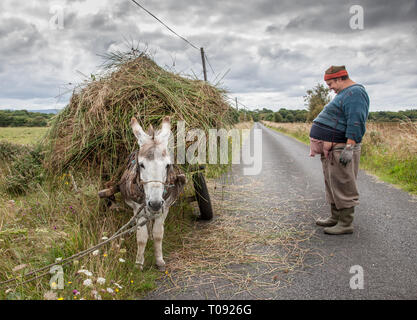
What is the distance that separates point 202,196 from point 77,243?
6.46ft

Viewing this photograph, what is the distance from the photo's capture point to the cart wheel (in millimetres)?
4320

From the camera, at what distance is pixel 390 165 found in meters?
8.37

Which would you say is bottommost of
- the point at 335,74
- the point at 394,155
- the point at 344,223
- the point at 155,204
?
the point at 344,223

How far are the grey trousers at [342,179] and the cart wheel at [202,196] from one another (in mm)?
1910

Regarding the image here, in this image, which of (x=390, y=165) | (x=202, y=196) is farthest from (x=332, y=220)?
(x=390, y=165)

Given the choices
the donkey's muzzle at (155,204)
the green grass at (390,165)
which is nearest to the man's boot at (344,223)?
the donkey's muzzle at (155,204)

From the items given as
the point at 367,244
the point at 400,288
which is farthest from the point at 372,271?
the point at 367,244

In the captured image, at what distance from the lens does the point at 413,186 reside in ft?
20.9

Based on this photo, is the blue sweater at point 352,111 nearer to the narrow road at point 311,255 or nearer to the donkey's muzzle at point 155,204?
the narrow road at point 311,255

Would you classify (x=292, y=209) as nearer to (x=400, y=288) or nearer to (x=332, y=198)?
(x=332, y=198)

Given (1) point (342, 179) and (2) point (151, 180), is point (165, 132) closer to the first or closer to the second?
(2) point (151, 180)

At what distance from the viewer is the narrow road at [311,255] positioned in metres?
2.83

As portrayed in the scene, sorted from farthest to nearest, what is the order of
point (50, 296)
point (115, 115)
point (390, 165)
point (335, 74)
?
point (390, 165) → point (335, 74) → point (115, 115) → point (50, 296)

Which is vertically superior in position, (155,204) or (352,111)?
(352,111)
